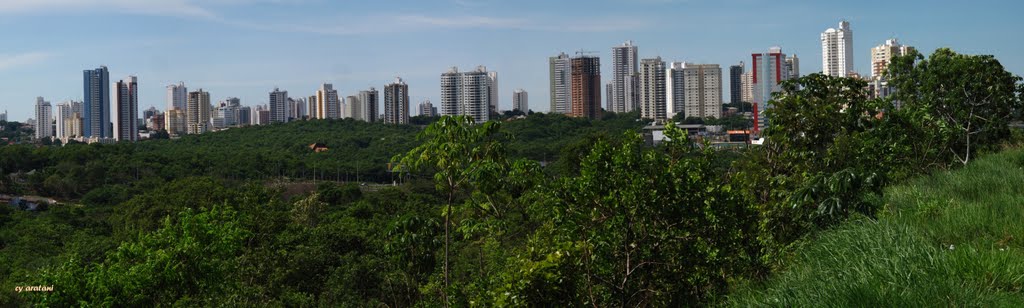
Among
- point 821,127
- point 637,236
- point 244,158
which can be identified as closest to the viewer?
point 637,236

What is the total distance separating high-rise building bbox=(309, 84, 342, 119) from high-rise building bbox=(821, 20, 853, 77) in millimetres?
61450

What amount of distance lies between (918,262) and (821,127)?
3134 mm

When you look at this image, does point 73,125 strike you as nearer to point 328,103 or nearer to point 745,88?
point 328,103

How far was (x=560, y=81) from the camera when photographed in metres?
96.9

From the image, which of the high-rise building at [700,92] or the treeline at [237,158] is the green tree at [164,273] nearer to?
the treeline at [237,158]

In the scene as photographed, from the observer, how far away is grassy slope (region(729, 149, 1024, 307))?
2.60 metres

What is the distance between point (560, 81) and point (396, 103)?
20309mm

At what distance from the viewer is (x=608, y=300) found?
4.27 m

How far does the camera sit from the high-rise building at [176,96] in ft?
424

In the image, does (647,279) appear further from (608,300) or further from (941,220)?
(941,220)

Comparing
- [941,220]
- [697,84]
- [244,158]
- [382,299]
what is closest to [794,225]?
[941,220]

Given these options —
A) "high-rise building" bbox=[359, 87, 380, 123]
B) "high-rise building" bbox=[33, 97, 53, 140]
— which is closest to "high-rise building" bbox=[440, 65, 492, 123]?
"high-rise building" bbox=[359, 87, 380, 123]

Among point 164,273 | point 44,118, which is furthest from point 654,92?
point 44,118

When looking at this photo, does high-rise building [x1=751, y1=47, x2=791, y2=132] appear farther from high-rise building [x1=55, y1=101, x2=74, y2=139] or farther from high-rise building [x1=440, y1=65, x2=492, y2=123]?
high-rise building [x1=55, y1=101, x2=74, y2=139]
